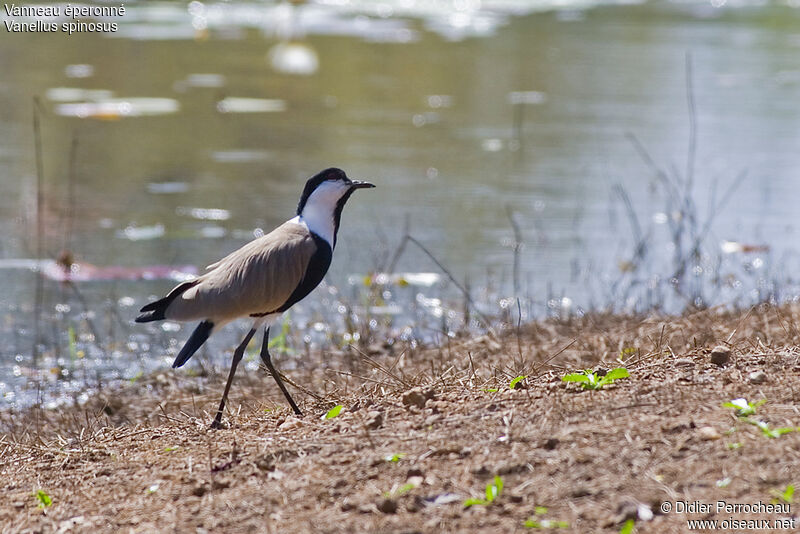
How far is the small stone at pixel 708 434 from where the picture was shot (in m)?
3.62

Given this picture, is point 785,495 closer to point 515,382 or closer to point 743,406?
point 743,406

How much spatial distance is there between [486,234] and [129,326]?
2968mm

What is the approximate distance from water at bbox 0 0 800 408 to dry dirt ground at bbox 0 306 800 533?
147cm

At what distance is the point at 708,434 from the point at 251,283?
6.77 feet

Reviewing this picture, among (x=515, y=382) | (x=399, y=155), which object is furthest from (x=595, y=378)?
(x=399, y=155)

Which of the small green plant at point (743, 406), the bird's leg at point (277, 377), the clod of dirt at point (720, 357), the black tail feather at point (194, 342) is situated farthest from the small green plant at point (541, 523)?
the black tail feather at point (194, 342)

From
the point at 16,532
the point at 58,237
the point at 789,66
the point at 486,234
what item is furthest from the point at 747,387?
the point at 789,66

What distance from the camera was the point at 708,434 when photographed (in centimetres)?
363

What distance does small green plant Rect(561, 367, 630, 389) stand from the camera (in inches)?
165

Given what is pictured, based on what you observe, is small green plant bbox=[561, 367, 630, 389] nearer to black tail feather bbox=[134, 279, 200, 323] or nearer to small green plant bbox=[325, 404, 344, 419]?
small green plant bbox=[325, 404, 344, 419]

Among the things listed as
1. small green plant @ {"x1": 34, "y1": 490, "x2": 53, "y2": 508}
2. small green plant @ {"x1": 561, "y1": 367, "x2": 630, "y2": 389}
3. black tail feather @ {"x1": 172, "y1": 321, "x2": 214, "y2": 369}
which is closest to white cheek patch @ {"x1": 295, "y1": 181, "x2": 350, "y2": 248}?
black tail feather @ {"x1": 172, "y1": 321, "x2": 214, "y2": 369}

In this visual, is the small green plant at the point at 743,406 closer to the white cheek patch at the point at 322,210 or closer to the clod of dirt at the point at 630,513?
the clod of dirt at the point at 630,513

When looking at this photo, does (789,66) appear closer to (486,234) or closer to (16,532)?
(486,234)

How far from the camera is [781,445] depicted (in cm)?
353
